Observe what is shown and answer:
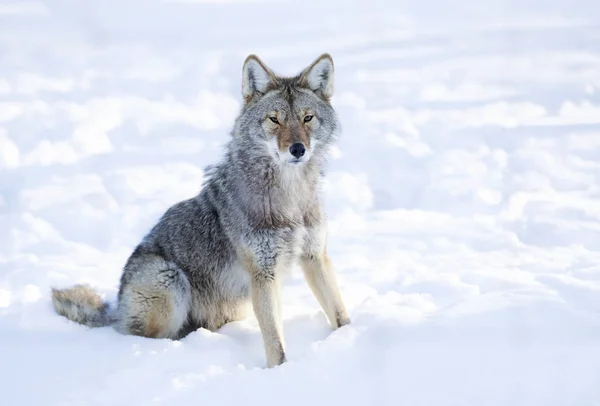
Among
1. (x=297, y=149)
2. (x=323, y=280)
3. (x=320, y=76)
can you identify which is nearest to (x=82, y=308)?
(x=323, y=280)

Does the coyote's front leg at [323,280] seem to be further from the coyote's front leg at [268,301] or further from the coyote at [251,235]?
the coyote's front leg at [268,301]

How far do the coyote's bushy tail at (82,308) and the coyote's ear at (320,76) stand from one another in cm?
266

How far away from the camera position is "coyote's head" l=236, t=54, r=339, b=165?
5.42 meters

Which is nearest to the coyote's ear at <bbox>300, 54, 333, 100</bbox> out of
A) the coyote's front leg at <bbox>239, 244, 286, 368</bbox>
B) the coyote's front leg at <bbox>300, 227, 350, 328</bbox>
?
the coyote's front leg at <bbox>300, 227, 350, 328</bbox>

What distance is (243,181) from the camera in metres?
5.77

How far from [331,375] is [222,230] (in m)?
1.80

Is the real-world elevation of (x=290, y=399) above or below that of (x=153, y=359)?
below

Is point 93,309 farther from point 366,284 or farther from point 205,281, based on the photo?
point 366,284

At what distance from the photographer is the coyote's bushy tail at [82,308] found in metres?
6.20

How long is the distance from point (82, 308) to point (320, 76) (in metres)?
2.90

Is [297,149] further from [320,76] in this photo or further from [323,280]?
[323,280]

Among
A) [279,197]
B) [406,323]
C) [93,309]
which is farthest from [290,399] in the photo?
[93,309]

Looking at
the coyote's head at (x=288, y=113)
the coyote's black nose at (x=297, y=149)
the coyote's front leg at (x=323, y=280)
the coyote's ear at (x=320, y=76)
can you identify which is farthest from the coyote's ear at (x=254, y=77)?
the coyote's front leg at (x=323, y=280)

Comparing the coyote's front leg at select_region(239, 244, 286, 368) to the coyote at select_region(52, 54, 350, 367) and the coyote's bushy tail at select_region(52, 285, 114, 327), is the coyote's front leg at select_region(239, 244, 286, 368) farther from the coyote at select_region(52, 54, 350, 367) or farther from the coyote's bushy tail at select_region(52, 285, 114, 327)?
the coyote's bushy tail at select_region(52, 285, 114, 327)
